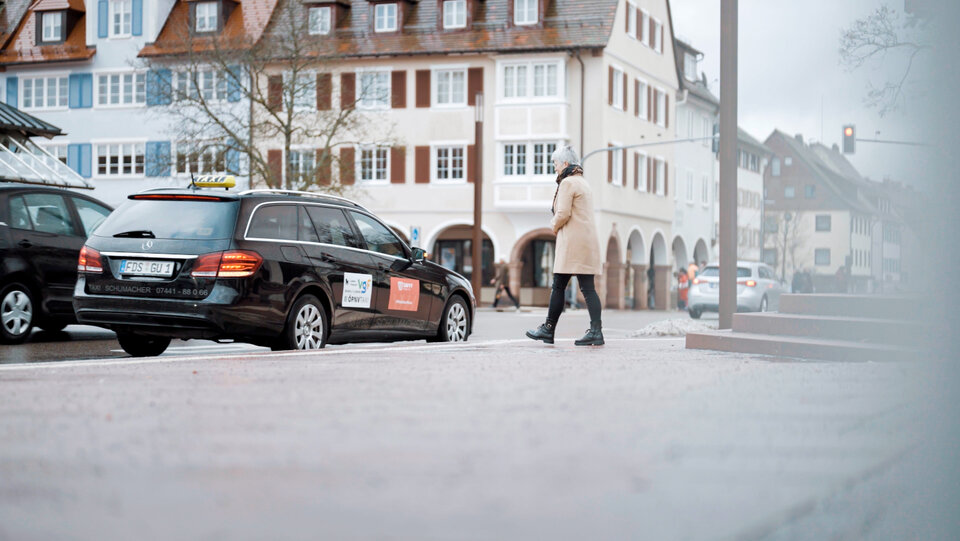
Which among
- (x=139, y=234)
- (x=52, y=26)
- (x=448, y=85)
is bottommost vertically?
(x=139, y=234)

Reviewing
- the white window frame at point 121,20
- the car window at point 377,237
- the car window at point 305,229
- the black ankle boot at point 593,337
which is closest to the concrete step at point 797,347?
the black ankle boot at point 593,337

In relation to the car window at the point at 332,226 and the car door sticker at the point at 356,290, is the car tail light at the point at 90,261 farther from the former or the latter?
the car door sticker at the point at 356,290

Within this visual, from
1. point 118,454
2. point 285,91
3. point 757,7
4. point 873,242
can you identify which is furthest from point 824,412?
point 285,91

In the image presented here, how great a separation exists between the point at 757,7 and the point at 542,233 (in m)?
36.4

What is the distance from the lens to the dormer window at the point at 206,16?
54.4m

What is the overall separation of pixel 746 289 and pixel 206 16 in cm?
2943

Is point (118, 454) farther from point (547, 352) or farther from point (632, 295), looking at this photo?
point (632, 295)

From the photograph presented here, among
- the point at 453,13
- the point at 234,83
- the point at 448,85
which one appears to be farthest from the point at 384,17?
the point at 234,83

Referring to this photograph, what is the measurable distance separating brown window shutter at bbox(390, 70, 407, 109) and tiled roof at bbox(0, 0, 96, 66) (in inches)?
527

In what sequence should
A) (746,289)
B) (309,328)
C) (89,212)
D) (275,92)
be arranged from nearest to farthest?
(309,328) → (89,212) → (746,289) → (275,92)

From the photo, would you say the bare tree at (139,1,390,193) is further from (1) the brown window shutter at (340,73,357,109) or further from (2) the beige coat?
(2) the beige coat

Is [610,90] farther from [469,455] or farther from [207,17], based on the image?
[469,455]

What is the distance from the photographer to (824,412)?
6461mm

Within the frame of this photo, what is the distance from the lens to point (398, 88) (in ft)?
169
